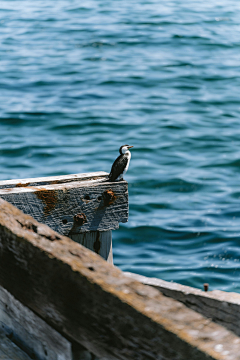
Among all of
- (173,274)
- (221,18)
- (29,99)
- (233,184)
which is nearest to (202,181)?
(233,184)

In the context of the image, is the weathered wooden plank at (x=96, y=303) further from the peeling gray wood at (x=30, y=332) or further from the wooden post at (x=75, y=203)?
the wooden post at (x=75, y=203)

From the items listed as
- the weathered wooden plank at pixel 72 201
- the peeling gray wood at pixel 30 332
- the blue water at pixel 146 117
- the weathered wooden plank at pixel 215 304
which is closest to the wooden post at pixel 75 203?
the weathered wooden plank at pixel 72 201

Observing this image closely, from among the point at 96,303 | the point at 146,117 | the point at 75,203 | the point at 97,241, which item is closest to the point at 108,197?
the point at 75,203

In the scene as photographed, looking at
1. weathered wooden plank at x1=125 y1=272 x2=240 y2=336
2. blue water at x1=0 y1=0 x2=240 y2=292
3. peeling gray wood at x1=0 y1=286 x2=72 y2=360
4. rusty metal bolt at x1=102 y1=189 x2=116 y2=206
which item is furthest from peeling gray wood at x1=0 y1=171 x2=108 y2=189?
blue water at x1=0 y1=0 x2=240 y2=292

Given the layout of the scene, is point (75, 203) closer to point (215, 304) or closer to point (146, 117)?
point (215, 304)

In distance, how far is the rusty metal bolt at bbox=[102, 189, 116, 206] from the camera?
2371 mm

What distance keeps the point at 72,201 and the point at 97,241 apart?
311 mm

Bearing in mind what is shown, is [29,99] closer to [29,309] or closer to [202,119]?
[202,119]

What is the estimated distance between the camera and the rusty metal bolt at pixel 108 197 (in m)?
2.37

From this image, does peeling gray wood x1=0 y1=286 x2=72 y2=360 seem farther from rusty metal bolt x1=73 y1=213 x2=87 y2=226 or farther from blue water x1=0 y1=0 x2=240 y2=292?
blue water x1=0 y1=0 x2=240 y2=292

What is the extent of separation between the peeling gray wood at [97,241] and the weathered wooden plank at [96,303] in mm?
1062

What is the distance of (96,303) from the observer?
111 centimetres

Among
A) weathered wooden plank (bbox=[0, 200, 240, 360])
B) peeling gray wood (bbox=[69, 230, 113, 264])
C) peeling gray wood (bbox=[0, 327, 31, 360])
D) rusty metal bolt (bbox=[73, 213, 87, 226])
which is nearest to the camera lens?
weathered wooden plank (bbox=[0, 200, 240, 360])

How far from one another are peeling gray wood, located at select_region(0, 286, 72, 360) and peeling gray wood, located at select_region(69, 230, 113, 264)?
3.00 ft
